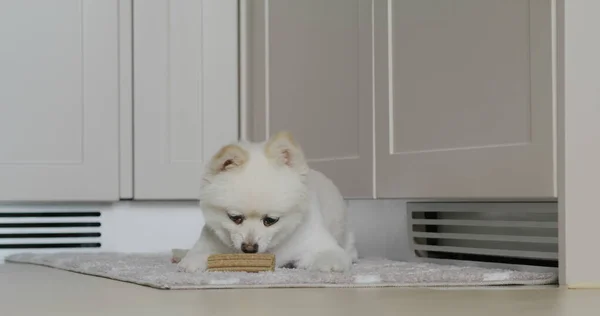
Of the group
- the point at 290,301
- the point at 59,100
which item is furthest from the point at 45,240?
the point at 290,301

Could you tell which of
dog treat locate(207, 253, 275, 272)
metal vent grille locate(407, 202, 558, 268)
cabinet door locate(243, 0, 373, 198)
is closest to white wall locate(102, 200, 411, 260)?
cabinet door locate(243, 0, 373, 198)

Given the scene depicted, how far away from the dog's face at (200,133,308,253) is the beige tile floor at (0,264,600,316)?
0.28 metres

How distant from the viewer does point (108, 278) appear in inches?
99.3

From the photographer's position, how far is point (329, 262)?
8.03ft

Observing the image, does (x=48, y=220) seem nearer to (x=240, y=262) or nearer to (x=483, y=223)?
(x=240, y=262)

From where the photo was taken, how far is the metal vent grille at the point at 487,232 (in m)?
2.46

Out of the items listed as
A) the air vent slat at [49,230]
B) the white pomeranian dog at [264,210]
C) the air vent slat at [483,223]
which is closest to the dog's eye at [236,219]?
the white pomeranian dog at [264,210]

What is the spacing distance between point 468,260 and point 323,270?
0.55 metres

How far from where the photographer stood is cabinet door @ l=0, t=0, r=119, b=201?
11.5ft

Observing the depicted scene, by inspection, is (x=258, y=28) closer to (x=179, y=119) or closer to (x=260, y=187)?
(x=179, y=119)

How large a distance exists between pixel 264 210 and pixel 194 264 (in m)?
0.21
